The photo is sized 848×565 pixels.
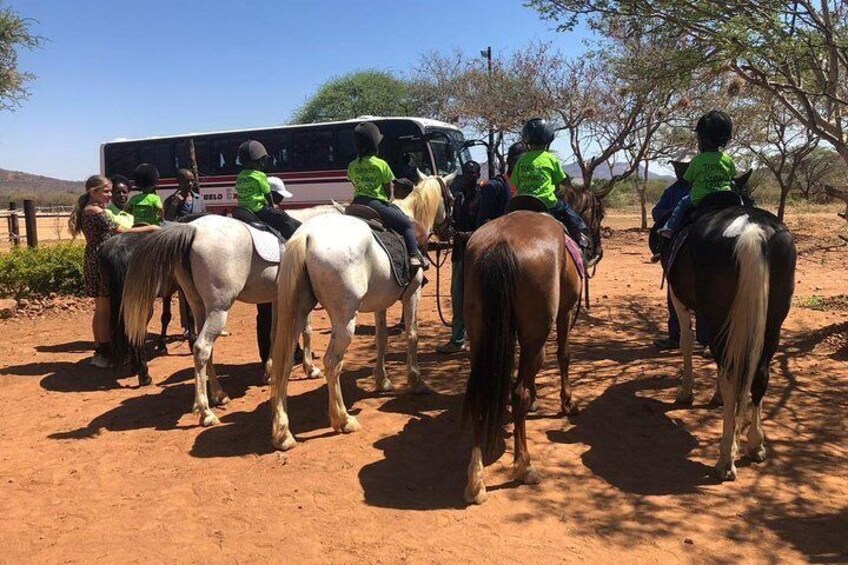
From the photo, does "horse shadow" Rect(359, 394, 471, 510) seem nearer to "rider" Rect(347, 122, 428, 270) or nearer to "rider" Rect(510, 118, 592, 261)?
"rider" Rect(347, 122, 428, 270)

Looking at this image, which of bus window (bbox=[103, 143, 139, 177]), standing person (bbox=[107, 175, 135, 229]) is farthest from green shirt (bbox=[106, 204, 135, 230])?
bus window (bbox=[103, 143, 139, 177])

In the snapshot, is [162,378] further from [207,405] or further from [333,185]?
[333,185]

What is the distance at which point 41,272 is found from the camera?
31.7 feet

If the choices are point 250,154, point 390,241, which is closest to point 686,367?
point 390,241

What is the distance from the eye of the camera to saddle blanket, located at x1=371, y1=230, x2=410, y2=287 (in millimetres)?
4948

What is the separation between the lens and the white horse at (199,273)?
4820 mm

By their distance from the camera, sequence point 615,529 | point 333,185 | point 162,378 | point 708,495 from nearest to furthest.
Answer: point 615,529
point 708,495
point 162,378
point 333,185

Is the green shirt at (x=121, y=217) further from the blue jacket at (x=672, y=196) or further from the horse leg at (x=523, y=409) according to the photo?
the blue jacket at (x=672, y=196)

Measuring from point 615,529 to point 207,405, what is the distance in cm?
351

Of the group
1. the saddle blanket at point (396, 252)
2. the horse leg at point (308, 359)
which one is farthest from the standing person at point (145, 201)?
the saddle blanket at point (396, 252)

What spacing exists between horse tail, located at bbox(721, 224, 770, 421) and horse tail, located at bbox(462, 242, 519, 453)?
60.2 inches

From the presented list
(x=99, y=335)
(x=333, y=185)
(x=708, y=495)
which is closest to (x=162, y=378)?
(x=99, y=335)

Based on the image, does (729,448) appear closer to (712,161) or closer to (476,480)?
(476,480)

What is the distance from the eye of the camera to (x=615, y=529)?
3262mm
